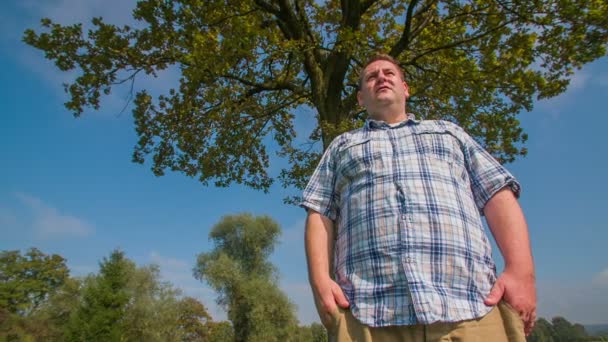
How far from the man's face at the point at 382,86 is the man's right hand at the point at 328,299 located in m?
1.35

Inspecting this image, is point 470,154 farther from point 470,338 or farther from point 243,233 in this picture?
point 243,233

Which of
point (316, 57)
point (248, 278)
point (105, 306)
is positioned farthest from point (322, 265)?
point (105, 306)

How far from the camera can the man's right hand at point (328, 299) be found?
215cm

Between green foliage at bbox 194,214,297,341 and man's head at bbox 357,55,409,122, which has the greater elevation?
green foliage at bbox 194,214,297,341

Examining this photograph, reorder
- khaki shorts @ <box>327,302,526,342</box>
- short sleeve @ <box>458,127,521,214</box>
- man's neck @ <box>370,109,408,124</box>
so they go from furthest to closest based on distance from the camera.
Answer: man's neck @ <box>370,109,408,124</box>, short sleeve @ <box>458,127,521,214</box>, khaki shorts @ <box>327,302,526,342</box>

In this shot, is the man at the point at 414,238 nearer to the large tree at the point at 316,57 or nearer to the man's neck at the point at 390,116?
the man's neck at the point at 390,116

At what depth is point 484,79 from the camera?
8.67 metres

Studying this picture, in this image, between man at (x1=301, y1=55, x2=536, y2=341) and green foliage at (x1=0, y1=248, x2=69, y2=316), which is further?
green foliage at (x1=0, y1=248, x2=69, y2=316)

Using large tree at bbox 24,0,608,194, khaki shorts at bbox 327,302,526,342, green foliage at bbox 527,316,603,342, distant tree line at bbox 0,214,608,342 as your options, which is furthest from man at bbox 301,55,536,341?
green foliage at bbox 527,316,603,342

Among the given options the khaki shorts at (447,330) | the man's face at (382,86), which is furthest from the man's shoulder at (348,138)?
the khaki shorts at (447,330)

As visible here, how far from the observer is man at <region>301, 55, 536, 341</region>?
2.03 meters

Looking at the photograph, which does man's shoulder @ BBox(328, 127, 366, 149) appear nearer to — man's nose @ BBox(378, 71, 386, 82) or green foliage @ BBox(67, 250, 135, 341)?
man's nose @ BBox(378, 71, 386, 82)

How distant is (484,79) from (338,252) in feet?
25.4

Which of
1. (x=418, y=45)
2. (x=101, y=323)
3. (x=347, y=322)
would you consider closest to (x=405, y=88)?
(x=347, y=322)
